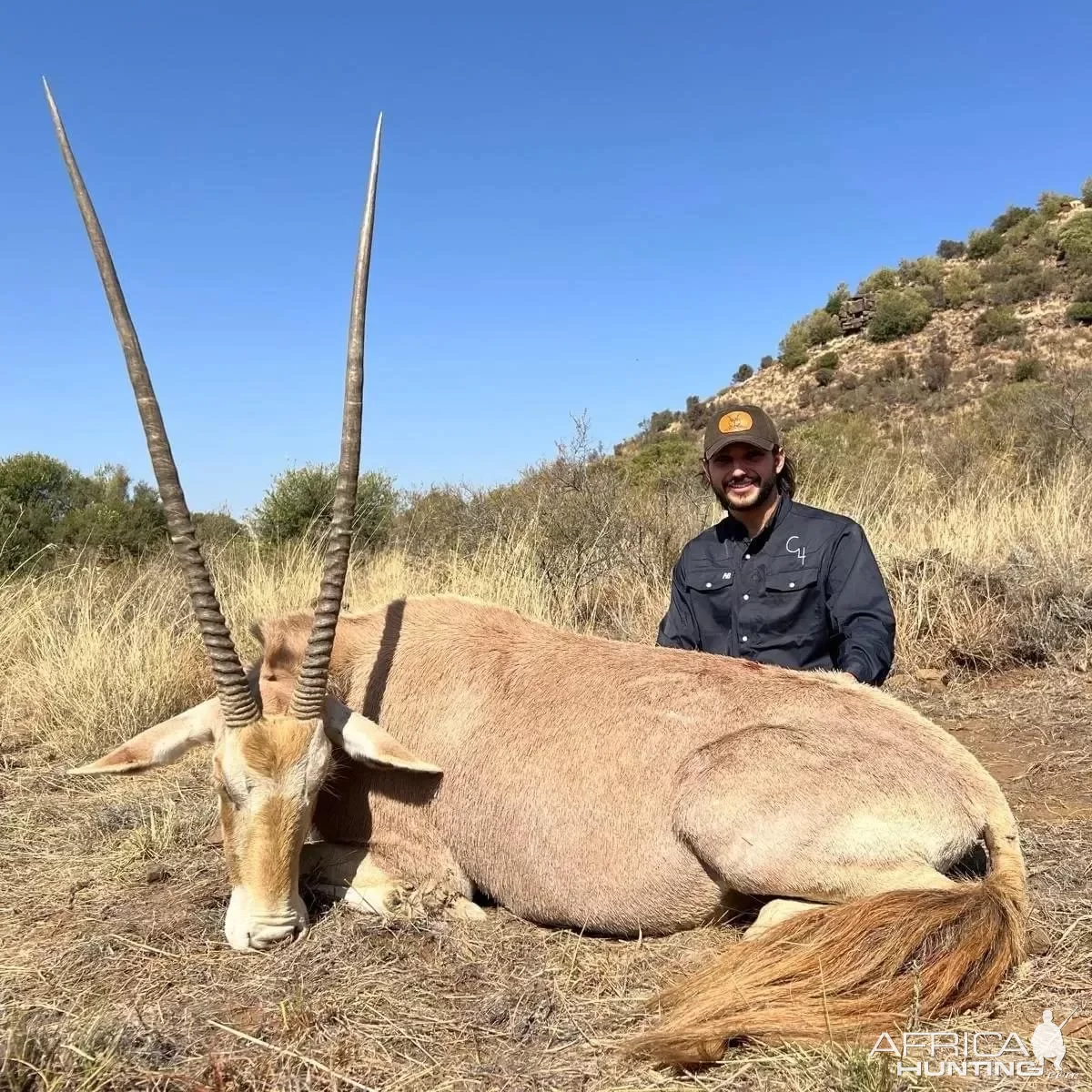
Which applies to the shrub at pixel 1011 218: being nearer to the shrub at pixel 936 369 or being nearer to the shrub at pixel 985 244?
the shrub at pixel 985 244

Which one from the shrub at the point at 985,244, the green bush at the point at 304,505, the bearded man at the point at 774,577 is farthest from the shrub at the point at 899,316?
the bearded man at the point at 774,577

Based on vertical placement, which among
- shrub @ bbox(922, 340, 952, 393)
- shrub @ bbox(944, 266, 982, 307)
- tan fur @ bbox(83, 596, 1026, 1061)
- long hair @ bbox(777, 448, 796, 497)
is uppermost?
shrub @ bbox(944, 266, 982, 307)

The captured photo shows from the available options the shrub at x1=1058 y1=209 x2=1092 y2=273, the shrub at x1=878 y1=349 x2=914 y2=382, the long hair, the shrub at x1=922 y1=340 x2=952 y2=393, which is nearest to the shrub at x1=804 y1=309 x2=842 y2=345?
the shrub at x1=878 y1=349 x2=914 y2=382

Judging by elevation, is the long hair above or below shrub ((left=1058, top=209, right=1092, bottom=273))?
below

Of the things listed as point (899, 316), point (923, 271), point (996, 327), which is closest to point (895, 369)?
point (996, 327)

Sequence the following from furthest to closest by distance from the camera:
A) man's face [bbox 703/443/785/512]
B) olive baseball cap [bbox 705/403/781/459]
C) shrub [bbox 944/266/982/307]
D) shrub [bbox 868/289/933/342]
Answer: shrub [bbox 944/266/982/307] → shrub [bbox 868/289/933/342] → man's face [bbox 703/443/785/512] → olive baseball cap [bbox 705/403/781/459]

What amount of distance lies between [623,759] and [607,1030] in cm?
92

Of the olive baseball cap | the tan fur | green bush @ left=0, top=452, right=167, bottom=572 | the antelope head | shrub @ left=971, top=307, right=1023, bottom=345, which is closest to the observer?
the tan fur

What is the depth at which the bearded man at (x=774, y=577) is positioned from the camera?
427 cm

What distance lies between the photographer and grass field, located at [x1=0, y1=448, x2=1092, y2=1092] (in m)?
2.35

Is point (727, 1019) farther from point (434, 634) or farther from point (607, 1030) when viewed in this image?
point (434, 634)

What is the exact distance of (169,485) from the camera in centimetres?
314

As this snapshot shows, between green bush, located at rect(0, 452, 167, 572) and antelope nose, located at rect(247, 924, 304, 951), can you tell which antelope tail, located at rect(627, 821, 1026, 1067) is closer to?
antelope nose, located at rect(247, 924, 304, 951)

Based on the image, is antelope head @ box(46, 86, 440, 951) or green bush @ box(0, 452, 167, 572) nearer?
antelope head @ box(46, 86, 440, 951)
